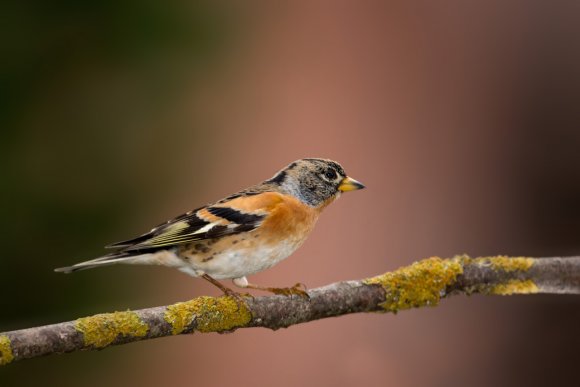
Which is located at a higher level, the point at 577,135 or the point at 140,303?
the point at 577,135

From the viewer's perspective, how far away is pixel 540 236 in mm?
6086

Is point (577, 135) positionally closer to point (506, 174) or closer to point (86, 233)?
point (506, 174)

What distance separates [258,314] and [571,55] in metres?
4.17

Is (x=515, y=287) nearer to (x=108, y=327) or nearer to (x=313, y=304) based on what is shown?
(x=313, y=304)

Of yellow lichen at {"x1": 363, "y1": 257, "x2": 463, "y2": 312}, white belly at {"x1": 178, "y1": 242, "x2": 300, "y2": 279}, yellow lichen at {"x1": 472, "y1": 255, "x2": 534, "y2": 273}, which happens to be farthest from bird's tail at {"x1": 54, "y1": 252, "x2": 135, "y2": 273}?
yellow lichen at {"x1": 472, "y1": 255, "x2": 534, "y2": 273}

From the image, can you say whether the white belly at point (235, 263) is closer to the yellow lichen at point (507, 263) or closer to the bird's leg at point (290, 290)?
the bird's leg at point (290, 290)

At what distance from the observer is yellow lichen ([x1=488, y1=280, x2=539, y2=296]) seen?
396 cm

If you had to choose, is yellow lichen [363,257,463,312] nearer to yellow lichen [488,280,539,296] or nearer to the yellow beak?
yellow lichen [488,280,539,296]

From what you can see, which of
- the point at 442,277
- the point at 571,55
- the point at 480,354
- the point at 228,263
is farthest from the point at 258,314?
the point at 571,55

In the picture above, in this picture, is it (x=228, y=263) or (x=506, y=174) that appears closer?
(x=228, y=263)

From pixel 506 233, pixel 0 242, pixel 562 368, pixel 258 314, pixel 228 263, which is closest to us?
pixel 258 314

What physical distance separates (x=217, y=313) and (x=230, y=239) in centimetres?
54

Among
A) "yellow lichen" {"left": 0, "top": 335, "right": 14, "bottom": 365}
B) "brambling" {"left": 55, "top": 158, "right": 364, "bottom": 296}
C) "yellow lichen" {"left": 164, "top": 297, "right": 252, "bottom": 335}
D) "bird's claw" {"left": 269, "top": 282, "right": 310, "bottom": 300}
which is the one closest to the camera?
"yellow lichen" {"left": 0, "top": 335, "right": 14, "bottom": 365}

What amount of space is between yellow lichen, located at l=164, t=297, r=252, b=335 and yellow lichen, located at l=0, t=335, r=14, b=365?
0.68 metres
